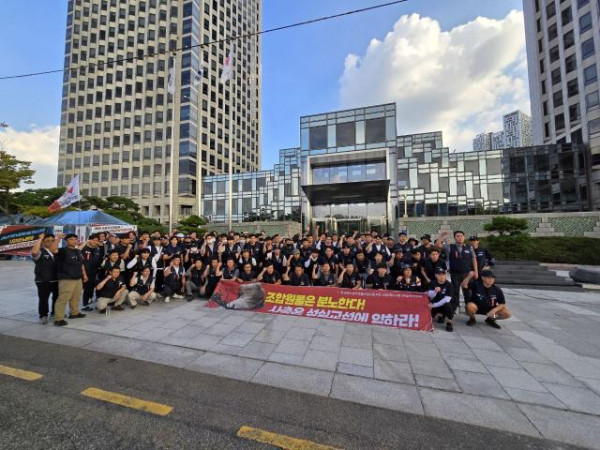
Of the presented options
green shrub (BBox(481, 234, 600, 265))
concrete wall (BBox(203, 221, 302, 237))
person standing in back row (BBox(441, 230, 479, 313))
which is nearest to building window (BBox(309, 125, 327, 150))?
concrete wall (BBox(203, 221, 302, 237))

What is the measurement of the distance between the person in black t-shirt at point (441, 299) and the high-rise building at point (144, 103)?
42.9 metres

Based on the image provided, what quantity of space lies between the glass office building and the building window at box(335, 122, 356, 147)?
95mm

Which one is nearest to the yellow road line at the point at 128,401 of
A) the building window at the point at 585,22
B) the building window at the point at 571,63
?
the building window at the point at 571,63

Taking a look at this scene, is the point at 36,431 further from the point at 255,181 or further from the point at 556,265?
the point at 255,181

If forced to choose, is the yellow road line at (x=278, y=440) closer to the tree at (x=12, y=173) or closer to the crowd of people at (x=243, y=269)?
the crowd of people at (x=243, y=269)

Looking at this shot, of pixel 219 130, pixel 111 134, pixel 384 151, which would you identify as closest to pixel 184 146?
pixel 219 130

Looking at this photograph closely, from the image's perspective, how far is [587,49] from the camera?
105ft

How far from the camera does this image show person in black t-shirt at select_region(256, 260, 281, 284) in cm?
806

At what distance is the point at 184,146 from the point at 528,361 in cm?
4957

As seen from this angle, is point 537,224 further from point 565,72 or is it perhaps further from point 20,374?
point 20,374

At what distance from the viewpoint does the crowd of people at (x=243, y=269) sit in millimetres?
5949

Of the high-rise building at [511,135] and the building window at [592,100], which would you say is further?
the high-rise building at [511,135]

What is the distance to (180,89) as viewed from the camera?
4634 centimetres

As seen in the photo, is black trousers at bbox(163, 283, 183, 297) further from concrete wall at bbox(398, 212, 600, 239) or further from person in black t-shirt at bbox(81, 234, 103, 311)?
concrete wall at bbox(398, 212, 600, 239)
